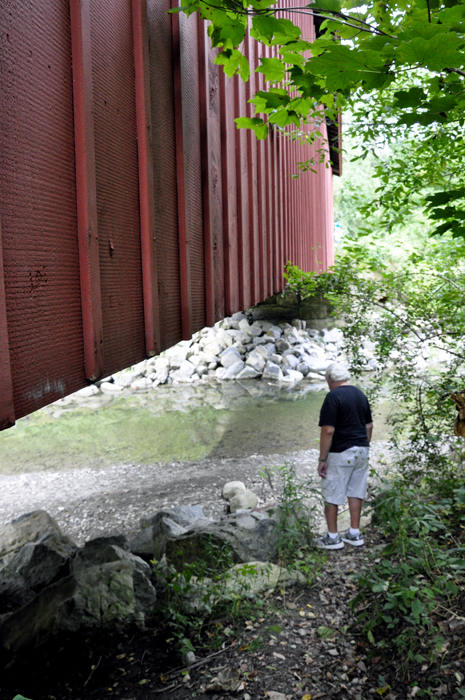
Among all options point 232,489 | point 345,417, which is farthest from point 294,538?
point 232,489

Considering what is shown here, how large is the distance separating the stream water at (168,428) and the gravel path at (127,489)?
0.32 metres

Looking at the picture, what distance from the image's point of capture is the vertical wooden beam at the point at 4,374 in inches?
61.4

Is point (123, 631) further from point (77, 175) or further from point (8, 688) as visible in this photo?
point (77, 175)

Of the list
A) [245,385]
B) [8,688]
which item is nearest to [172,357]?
[245,385]

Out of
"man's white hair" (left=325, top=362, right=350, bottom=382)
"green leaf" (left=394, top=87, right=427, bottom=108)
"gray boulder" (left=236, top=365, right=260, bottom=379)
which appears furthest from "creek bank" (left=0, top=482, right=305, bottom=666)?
"gray boulder" (left=236, top=365, right=260, bottom=379)

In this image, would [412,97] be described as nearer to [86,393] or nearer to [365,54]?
[365,54]

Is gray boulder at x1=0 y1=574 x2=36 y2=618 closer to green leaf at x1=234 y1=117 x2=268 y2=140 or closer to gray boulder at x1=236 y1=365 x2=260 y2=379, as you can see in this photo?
green leaf at x1=234 y1=117 x2=268 y2=140

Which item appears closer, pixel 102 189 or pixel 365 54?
pixel 365 54

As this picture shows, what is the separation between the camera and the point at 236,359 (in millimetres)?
12523

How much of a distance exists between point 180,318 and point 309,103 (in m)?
1.49

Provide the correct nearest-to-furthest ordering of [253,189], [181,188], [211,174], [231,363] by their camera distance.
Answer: [181,188]
[211,174]
[253,189]
[231,363]

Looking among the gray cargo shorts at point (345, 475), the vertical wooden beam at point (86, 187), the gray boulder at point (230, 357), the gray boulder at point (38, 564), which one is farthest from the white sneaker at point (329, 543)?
the gray boulder at point (230, 357)

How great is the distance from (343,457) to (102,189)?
276cm

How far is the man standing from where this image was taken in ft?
13.3
